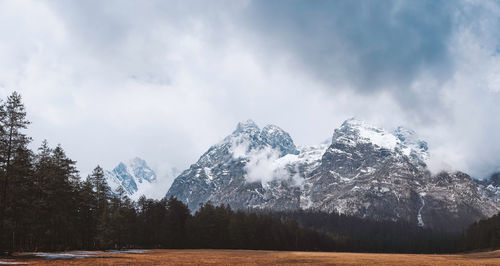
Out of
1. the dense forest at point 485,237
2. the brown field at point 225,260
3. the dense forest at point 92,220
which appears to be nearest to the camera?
the brown field at point 225,260

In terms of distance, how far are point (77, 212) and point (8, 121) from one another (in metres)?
38.6

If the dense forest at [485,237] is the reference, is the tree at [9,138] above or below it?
above

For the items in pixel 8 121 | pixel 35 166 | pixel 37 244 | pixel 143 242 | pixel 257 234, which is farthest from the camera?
pixel 257 234

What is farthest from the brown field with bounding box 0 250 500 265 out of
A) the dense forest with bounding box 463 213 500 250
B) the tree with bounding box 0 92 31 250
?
the dense forest with bounding box 463 213 500 250

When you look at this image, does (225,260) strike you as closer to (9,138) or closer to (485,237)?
(9,138)

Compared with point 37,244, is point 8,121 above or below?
above

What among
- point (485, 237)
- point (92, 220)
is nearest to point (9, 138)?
point (92, 220)

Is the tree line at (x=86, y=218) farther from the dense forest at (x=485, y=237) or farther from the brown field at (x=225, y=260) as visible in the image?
the dense forest at (x=485, y=237)

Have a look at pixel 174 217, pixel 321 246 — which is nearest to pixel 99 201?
pixel 174 217

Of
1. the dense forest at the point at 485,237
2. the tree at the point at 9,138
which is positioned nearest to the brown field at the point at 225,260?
the tree at the point at 9,138

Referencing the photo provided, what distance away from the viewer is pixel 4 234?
1732 inches

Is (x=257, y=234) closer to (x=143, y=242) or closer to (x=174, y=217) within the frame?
(x=174, y=217)

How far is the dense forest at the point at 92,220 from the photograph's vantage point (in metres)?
45.1

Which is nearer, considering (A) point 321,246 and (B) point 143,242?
(B) point 143,242
